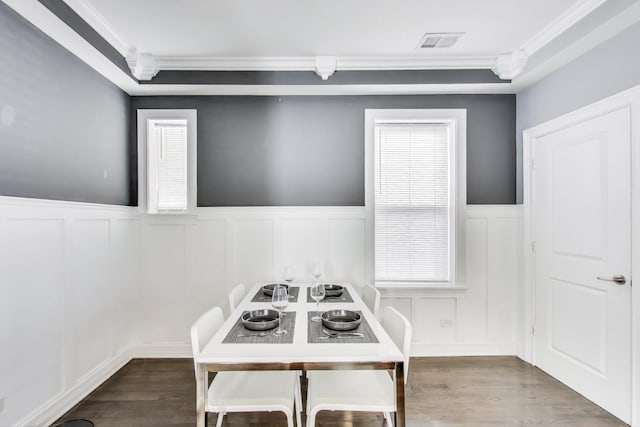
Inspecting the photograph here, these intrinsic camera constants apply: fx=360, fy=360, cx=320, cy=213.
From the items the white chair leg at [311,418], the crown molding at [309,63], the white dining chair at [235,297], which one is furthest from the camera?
the crown molding at [309,63]

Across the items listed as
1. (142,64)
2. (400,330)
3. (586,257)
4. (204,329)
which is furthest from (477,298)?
(142,64)

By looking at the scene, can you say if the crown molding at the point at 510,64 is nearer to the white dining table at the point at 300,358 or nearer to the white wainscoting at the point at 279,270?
the white wainscoting at the point at 279,270

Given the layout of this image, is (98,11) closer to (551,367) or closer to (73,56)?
(73,56)

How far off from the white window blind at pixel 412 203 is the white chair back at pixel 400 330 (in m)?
1.36

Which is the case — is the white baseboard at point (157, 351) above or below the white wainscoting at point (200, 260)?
below

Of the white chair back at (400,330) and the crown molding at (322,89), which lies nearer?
the white chair back at (400,330)

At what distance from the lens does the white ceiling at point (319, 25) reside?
2.40 m

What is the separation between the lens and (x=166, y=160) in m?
3.59

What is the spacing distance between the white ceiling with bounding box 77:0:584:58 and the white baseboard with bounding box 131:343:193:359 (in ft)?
8.84

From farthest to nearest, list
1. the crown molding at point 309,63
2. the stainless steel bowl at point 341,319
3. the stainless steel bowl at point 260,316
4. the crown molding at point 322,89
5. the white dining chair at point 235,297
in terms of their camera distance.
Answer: the crown molding at point 322,89, the crown molding at point 309,63, the white dining chair at point 235,297, the stainless steel bowl at point 260,316, the stainless steel bowl at point 341,319

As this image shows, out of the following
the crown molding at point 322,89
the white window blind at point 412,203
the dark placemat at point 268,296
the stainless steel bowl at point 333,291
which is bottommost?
the dark placemat at point 268,296

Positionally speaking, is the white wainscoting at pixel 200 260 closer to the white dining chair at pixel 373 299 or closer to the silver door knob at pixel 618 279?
the white dining chair at pixel 373 299

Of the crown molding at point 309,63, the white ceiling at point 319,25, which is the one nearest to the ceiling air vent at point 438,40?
the white ceiling at point 319,25

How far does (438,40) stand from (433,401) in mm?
2776
